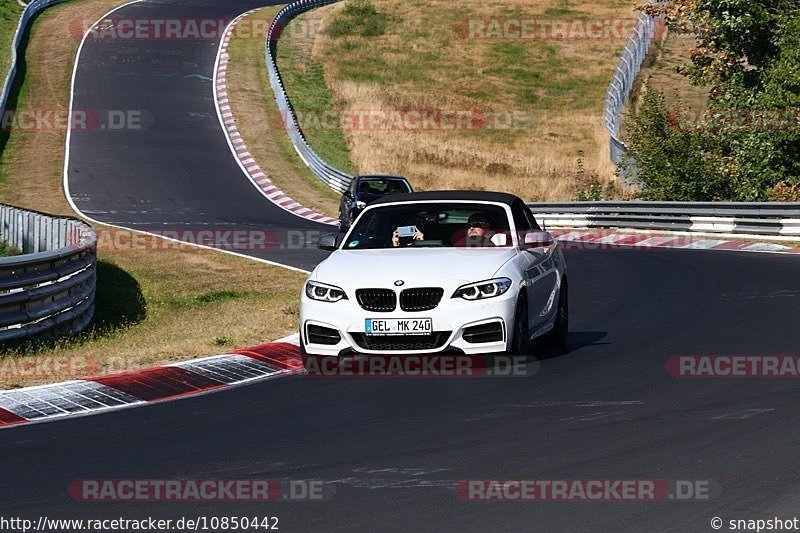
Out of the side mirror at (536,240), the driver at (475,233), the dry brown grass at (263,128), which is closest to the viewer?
the side mirror at (536,240)

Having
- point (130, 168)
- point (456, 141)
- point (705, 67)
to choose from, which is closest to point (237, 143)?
point (130, 168)

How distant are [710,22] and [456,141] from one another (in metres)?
20.4

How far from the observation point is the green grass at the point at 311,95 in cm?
5009

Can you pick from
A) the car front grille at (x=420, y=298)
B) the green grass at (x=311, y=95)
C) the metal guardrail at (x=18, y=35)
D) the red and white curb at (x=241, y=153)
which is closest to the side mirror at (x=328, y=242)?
the car front grille at (x=420, y=298)

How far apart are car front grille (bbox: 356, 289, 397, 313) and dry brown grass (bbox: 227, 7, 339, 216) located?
2709cm

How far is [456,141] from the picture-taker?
53.7m

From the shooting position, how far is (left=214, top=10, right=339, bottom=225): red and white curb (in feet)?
127

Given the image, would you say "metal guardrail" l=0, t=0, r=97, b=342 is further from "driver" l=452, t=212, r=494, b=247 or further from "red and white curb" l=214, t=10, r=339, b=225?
"red and white curb" l=214, t=10, r=339, b=225

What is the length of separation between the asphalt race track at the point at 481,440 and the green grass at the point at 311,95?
115ft

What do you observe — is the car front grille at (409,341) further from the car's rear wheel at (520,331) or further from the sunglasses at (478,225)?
the sunglasses at (478,225)

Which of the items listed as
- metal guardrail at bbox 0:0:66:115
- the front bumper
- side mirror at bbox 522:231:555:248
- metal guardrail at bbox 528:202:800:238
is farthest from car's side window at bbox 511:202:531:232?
metal guardrail at bbox 0:0:66:115

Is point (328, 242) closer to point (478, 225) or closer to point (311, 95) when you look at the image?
point (478, 225)

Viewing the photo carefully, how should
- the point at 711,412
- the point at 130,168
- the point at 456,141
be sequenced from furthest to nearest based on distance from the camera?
the point at 456,141 < the point at 130,168 < the point at 711,412

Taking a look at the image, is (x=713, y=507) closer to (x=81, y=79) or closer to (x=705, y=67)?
(x=705, y=67)
